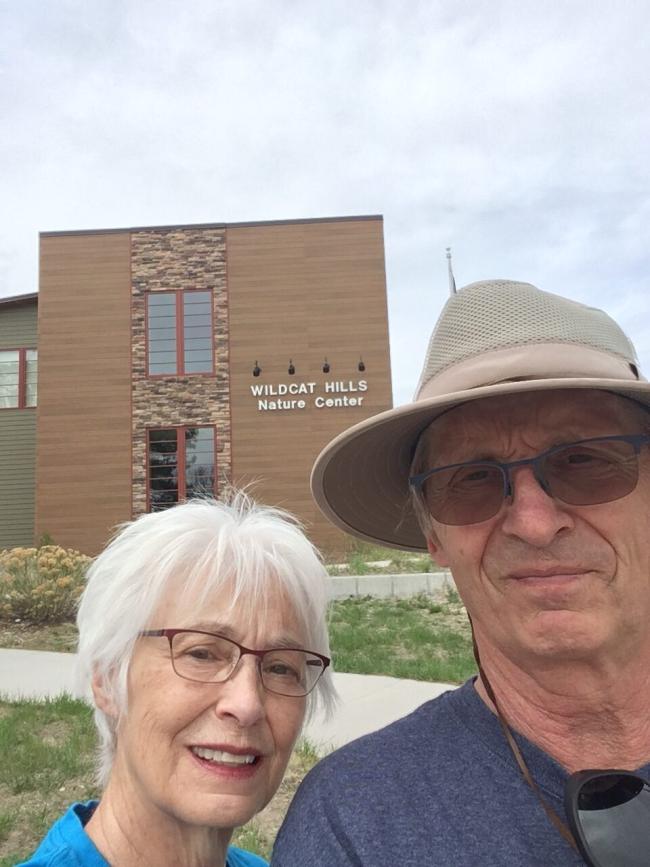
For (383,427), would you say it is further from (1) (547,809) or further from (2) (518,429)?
(1) (547,809)

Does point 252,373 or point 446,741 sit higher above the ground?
point 252,373

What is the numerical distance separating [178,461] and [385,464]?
1640 cm

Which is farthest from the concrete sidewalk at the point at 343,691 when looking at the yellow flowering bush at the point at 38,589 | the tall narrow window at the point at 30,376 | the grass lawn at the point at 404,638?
the tall narrow window at the point at 30,376

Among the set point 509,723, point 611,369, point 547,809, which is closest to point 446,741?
point 509,723

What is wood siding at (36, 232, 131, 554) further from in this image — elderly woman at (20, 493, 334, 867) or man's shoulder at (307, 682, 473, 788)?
man's shoulder at (307, 682, 473, 788)

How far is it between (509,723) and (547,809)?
0.76ft

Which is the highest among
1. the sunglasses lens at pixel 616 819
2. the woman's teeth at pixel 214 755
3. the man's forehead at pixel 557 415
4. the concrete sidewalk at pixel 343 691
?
the man's forehead at pixel 557 415

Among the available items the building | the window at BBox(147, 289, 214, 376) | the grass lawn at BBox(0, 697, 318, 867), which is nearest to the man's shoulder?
the grass lawn at BBox(0, 697, 318, 867)

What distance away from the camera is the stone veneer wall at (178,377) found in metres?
17.7

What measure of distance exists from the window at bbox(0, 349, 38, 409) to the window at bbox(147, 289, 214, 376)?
4426 mm

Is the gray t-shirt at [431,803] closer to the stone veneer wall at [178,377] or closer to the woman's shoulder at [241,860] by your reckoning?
the woman's shoulder at [241,860]

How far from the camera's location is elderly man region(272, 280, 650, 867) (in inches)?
50.6

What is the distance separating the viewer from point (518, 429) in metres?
1.43

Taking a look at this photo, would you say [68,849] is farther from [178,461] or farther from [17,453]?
[17,453]
